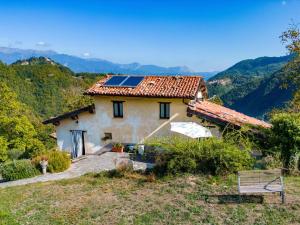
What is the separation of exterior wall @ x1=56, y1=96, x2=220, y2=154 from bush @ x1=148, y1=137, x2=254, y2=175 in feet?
23.2

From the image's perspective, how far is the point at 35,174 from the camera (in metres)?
17.7

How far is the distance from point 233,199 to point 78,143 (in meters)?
15.6

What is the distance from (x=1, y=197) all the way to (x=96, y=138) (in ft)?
36.4

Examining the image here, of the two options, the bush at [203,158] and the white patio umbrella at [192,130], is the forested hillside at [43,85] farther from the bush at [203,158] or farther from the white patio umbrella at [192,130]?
the bush at [203,158]

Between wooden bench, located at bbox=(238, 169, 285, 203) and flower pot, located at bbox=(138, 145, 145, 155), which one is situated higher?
wooden bench, located at bbox=(238, 169, 285, 203)

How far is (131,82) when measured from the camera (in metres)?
24.2

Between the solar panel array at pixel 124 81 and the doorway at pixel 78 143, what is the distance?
4.10 meters

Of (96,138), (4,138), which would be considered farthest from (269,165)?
(4,138)

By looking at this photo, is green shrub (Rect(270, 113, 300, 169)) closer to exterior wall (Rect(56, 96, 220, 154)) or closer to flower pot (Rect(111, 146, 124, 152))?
exterior wall (Rect(56, 96, 220, 154))

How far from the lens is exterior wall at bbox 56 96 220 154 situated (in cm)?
2245

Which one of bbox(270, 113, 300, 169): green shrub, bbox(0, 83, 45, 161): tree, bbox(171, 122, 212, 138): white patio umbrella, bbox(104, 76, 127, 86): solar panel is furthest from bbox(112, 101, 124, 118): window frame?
bbox(0, 83, 45, 161): tree

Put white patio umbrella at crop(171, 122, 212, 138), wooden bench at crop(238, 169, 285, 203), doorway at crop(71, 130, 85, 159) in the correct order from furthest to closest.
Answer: doorway at crop(71, 130, 85, 159) < white patio umbrella at crop(171, 122, 212, 138) < wooden bench at crop(238, 169, 285, 203)

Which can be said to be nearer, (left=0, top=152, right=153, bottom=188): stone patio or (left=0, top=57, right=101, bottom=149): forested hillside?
(left=0, top=152, right=153, bottom=188): stone patio

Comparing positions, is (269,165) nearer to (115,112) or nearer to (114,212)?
(114,212)
